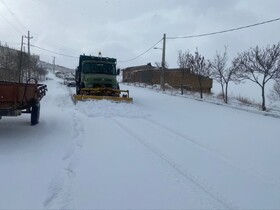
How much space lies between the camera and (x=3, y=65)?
34.0m

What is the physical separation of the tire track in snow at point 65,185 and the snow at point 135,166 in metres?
0.01

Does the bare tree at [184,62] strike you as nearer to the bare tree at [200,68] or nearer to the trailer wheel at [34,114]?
the bare tree at [200,68]

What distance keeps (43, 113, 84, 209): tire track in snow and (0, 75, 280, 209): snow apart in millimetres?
13

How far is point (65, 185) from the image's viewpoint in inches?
213

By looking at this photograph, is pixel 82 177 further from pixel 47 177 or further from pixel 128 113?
pixel 128 113

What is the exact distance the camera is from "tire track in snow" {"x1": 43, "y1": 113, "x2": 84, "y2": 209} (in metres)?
4.69

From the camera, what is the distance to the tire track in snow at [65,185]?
469 centimetres

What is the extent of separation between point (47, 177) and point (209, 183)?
2.67 m

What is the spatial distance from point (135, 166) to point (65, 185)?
1646 millimetres

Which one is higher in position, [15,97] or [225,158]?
[15,97]

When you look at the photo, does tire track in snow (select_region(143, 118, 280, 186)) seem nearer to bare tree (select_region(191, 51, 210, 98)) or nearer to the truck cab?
the truck cab

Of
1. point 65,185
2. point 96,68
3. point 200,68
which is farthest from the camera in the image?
point 200,68

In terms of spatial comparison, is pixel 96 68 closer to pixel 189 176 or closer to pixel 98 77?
pixel 98 77

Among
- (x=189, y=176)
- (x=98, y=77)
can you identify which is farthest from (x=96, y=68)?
(x=189, y=176)
